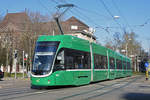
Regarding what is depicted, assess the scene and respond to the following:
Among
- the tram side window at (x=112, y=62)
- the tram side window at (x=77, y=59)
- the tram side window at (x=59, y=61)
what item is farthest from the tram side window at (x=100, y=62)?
the tram side window at (x=59, y=61)

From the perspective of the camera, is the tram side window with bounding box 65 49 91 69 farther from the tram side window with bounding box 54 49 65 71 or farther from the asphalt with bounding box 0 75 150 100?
the asphalt with bounding box 0 75 150 100

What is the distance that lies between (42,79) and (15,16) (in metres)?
70.3

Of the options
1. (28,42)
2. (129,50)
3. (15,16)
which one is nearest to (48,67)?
(28,42)

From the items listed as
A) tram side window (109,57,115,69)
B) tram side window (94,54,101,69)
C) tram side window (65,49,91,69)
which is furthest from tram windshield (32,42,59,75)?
tram side window (109,57,115,69)

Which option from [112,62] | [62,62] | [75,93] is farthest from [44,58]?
[112,62]

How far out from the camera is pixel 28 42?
148 feet

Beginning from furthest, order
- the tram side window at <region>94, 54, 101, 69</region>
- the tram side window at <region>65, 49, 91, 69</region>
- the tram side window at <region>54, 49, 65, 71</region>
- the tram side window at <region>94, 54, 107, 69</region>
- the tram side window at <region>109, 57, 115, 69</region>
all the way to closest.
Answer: the tram side window at <region>109, 57, 115, 69</region> < the tram side window at <region>94, 54, 107, 69</region> < the tram side window at <region>94, 54, 101, 69</region> < the tram side window at <region>65, 49, 91, 69</region> < the tram side window at <region>54, 49, 65, 71</region>

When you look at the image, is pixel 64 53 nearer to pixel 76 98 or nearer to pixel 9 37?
pixel 76 98

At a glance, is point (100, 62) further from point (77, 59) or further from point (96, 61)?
point (77, 59)

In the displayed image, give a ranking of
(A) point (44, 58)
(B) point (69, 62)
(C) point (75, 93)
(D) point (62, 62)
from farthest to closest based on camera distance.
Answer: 1. (B) point (69, 62)
2. (D) point (62, 62)
3. (A) point (44, 58)
4. (C) point (75, 93)

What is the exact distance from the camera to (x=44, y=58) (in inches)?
596

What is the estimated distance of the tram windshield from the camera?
1495 centimetres

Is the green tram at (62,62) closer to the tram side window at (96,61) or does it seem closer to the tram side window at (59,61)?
the tram side window at (59,61)

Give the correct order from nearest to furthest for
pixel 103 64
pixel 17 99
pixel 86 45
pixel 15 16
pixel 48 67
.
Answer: pixel 17 99 < pixel 48 67 < pixel 86 45 < pixel 103 64 < pixel 15 16
